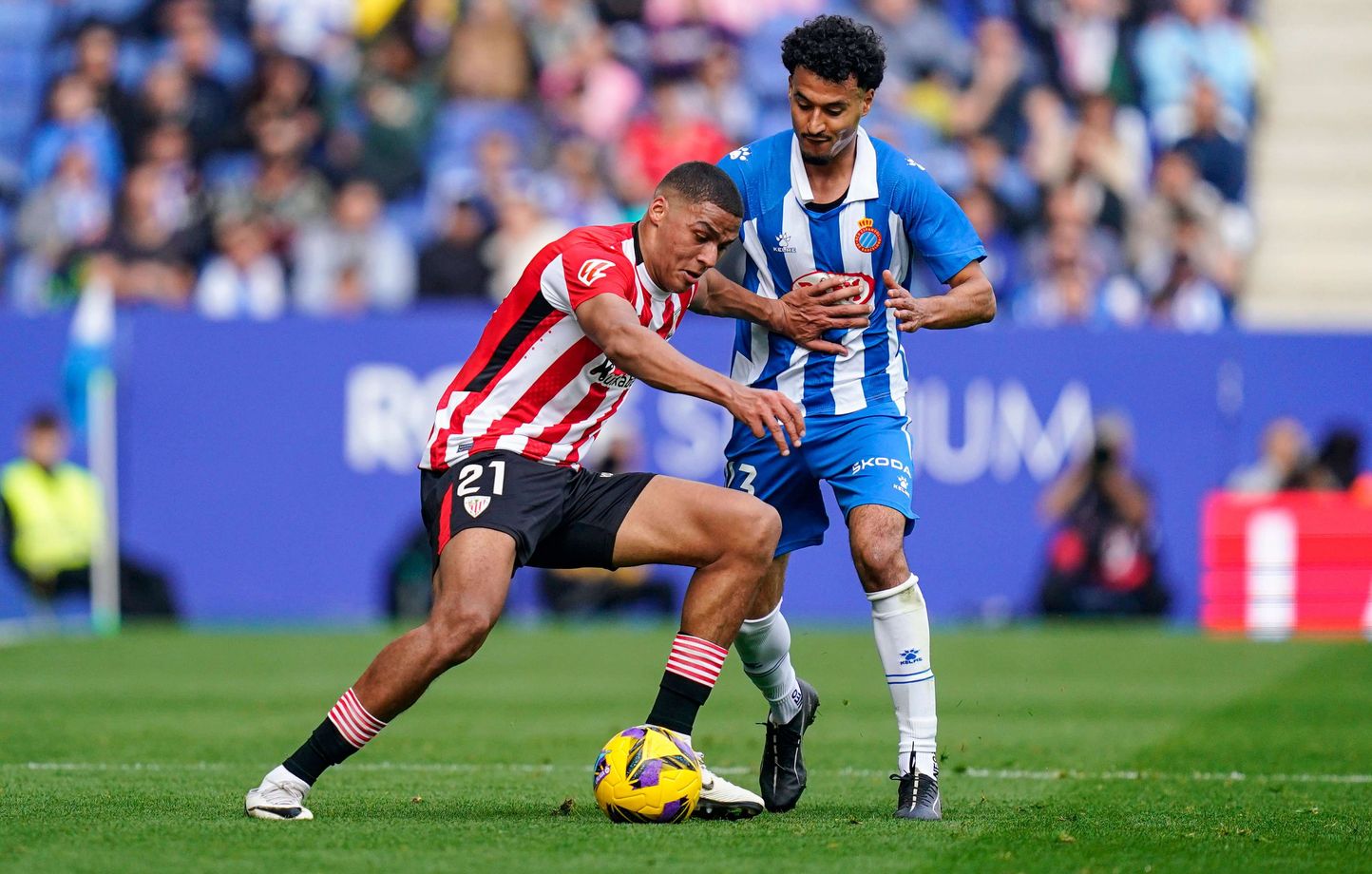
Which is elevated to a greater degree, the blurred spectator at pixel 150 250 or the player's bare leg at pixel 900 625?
the blurred spectator at pixel 150 250

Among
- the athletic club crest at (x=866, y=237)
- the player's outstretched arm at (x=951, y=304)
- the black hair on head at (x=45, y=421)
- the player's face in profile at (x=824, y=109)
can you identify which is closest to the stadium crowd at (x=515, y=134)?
the black hair on head at (x=45, y=421)

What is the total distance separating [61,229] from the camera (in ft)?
56.9

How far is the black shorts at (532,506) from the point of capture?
618 cm

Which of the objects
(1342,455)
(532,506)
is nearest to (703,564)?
(532,506)

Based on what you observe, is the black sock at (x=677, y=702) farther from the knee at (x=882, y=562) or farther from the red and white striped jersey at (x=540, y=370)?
the red and white striped jersey at (x=540, y=370)

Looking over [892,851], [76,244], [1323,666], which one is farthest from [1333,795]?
[76,244]

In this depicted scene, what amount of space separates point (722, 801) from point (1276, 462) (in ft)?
32.4

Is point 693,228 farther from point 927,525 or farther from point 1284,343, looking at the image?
point 1284,343

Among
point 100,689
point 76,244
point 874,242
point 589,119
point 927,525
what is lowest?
point 100,689

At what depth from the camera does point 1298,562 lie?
15.1 meters

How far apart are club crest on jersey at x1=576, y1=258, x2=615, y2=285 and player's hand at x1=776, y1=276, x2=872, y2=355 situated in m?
0.82

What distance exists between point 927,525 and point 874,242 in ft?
27.4

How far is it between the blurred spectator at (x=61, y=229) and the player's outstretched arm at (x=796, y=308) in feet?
35.7

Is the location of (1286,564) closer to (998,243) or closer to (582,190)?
(998,243)
